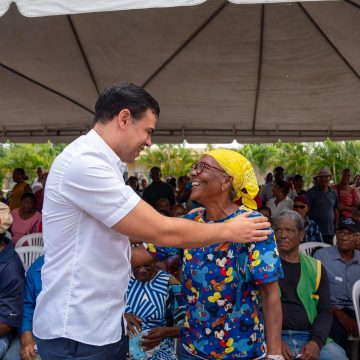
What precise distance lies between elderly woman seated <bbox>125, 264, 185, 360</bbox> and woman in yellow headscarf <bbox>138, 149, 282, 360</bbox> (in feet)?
1.93

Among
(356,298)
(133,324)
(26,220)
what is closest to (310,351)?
(356,298)

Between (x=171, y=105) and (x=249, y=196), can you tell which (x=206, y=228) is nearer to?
(x=249, y=196)

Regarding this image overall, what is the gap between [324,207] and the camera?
6.45 m

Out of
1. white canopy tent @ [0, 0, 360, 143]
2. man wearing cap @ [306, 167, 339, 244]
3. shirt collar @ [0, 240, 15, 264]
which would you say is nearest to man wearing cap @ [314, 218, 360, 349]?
white canopy tent @ [0, 0, 360, 143]

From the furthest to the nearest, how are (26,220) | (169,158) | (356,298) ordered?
(169,158)
(26,220)
(356,298)

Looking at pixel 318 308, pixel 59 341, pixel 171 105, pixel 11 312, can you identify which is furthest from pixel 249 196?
pixel 171 105

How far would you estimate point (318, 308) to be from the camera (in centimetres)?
276

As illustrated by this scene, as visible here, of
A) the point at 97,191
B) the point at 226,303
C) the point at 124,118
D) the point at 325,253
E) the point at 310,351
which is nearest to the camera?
the point at 97,191

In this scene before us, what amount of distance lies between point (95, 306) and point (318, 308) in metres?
1.80

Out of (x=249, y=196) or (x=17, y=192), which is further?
(x=17, y=192)

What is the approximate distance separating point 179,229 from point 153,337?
1259 millimetres

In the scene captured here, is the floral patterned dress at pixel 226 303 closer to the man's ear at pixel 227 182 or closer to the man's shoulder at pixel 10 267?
the man's ear at pixel 227 182

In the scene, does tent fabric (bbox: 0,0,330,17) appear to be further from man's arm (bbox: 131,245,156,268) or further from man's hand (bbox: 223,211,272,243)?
man's hand (bbox: 223,211,272,243)

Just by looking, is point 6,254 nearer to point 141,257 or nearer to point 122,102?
point 141,257
